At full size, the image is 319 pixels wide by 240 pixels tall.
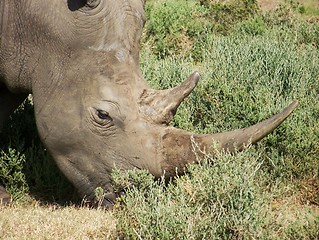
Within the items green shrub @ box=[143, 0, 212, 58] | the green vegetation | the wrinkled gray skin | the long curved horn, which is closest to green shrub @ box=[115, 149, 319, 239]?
the green vegetation

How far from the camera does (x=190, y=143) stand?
6.30 meters

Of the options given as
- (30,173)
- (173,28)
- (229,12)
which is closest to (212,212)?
(30,173)

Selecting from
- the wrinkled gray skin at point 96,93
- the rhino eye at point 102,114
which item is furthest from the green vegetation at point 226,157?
Result: the rhino eye at point 102,114

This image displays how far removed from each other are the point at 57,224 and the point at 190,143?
3.98ft

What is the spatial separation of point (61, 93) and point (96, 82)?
1.03ft

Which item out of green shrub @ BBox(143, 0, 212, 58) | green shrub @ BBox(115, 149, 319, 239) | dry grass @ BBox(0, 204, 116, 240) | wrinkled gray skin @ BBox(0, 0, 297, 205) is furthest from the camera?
green shrub @ BBox(143, 0, 212, 58)

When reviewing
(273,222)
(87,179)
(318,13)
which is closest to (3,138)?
(87,179)

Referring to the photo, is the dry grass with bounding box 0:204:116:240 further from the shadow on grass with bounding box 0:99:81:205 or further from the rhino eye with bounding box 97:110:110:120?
the rhino eye with bounding box 97:110:110:120

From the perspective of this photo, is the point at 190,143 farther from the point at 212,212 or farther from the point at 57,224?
the point at 57,224

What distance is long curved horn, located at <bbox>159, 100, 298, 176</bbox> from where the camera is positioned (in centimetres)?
607

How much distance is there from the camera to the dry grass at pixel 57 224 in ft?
19.8

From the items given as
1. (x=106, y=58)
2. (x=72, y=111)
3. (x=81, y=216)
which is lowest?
(x=81, y=216)

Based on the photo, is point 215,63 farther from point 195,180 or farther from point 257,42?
point 195,180

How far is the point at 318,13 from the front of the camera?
15852 millimetres
